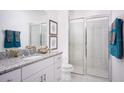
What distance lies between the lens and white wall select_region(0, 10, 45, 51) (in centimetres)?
166

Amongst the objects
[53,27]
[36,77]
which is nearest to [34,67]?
[36,77]

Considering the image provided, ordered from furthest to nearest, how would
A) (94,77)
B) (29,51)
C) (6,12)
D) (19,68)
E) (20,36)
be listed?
(94,77)
(29,51)
(20,36)
(6,12)
(19,68)

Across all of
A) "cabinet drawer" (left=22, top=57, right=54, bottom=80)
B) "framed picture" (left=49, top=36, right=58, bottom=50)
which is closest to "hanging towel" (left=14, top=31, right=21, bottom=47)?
"cabinet drawer" (left=22, top=57, right=54, bottom=80)

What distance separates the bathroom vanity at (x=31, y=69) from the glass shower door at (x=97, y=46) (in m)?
0.86

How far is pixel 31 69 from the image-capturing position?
1.49 meters

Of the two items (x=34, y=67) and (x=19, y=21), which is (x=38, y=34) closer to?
(x=19, y=21)

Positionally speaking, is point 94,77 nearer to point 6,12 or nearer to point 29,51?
point 29,51

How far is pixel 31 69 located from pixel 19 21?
91 cm

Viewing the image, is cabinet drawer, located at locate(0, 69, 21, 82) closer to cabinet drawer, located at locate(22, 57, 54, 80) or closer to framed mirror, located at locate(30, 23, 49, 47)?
cabinet drawer, located at locate(22, 57, 54, 80)

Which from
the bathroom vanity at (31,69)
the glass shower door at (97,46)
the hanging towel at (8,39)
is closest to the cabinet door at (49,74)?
the bathroom vanity at (31,69)

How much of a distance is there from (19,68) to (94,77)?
2.01 metres

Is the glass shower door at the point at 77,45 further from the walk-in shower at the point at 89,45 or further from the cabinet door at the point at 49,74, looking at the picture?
the cabinet door at the point at 49,74
